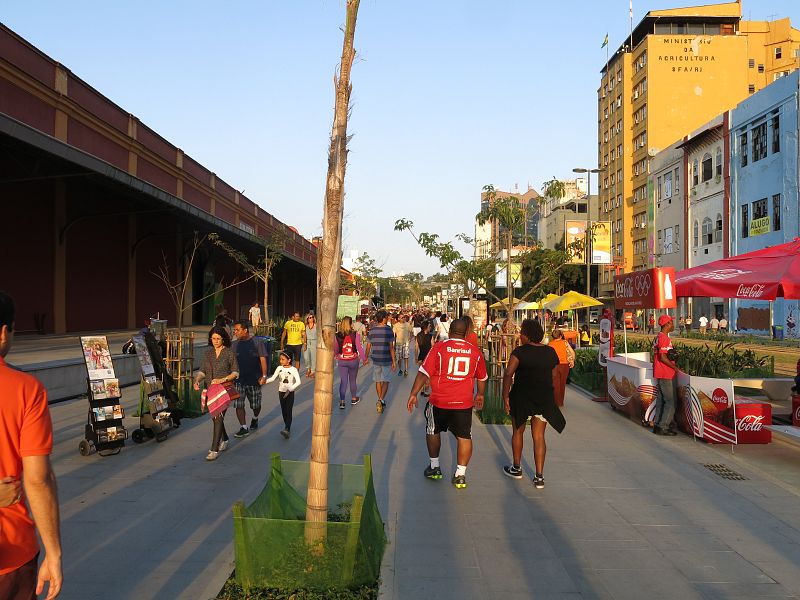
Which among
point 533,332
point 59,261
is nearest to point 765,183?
point 59,261

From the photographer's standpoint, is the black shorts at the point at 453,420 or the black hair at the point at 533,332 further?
the black hair at the point at 533,332

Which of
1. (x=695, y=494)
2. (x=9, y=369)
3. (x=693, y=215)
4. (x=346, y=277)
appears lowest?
(x=695, y=494)

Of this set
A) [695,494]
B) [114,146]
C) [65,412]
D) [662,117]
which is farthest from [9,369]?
[662,117]

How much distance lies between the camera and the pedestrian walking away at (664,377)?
941 cm

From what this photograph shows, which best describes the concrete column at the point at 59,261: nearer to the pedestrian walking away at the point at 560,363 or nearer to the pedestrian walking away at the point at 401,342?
the pedestrian walking away at the point at 401,342

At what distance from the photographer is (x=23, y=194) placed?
58.9ft

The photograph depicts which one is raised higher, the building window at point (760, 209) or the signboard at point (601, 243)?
the building window at point (760, 209)

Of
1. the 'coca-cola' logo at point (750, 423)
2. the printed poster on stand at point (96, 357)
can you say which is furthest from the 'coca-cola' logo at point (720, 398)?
the printed poster on stand at point (96, 357)

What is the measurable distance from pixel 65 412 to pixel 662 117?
5728 centimetres

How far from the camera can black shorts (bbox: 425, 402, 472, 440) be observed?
6609 millimetres

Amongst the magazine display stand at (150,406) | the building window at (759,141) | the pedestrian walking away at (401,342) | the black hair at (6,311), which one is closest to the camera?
the black hair at (6,311)

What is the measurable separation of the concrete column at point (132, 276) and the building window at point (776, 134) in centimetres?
3017

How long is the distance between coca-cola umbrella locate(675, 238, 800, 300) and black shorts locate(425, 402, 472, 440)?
4591mm

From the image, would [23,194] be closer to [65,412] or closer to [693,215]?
[65,412]
